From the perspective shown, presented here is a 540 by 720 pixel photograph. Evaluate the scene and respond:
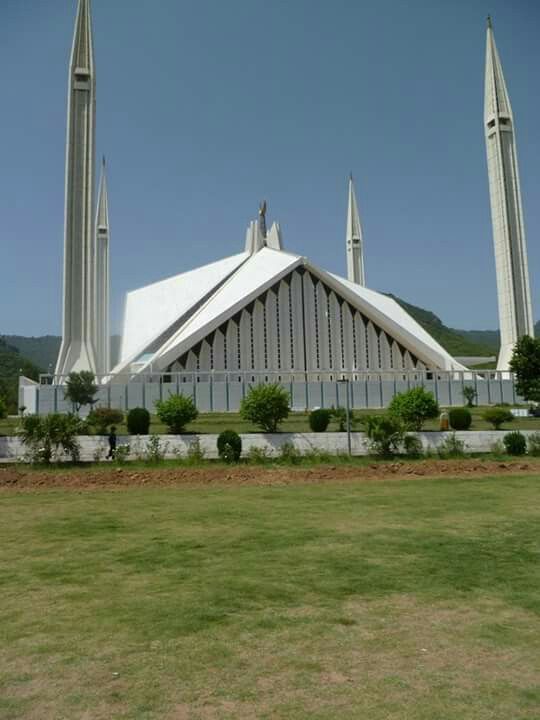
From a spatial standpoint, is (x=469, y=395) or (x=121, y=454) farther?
(x=469, y=395)

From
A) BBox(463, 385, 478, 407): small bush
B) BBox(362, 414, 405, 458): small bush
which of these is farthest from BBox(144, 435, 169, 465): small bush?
→ BBox(463, 385, 478, 407): small bush

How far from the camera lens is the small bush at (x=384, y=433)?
1027 cm

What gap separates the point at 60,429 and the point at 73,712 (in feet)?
27.0

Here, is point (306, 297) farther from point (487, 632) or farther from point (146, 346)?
point (487, 632)

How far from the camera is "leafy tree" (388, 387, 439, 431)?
1200 centimetres

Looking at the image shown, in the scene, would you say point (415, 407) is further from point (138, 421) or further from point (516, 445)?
point (138, 421)

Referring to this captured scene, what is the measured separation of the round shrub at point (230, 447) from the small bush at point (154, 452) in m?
0.97

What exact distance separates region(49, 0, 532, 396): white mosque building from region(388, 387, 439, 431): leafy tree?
11.9 meters

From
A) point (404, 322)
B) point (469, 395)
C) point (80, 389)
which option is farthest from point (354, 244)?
point (80, 389)

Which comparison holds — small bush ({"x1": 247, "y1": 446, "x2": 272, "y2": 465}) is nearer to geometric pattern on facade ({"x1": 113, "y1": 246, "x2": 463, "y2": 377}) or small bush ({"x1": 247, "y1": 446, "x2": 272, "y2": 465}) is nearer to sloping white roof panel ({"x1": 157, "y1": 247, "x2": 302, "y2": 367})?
sloping white roof panel ({"x1": 157, "y1": 247, "x2": 302, "y2": 367})

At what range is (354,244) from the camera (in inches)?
1550

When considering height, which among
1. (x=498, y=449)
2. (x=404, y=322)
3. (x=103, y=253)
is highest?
(x=103, y=253)

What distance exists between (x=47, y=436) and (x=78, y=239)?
15.0 metres

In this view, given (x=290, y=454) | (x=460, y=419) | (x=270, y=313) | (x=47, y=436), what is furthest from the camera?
(x=270, y=313)
